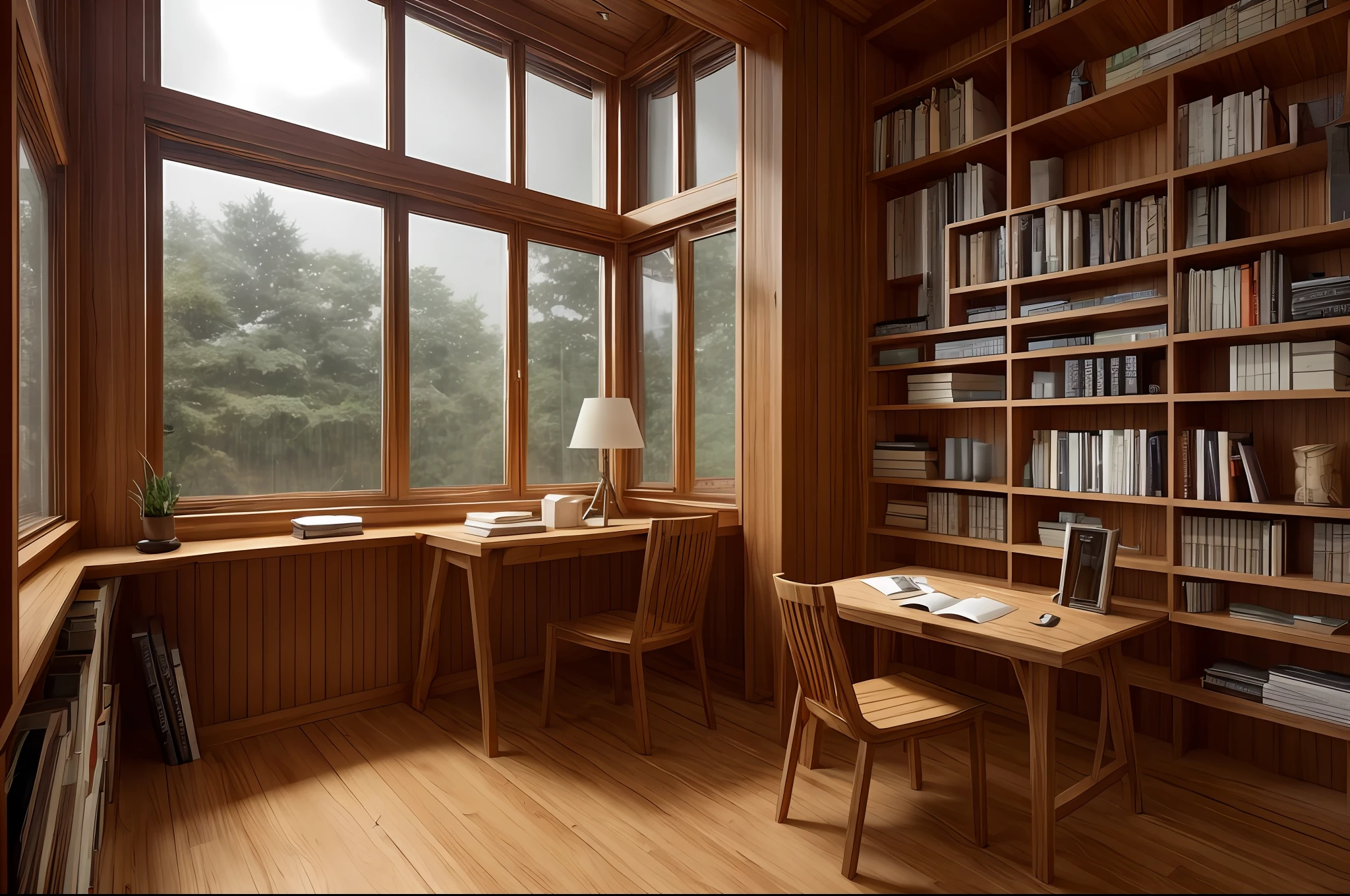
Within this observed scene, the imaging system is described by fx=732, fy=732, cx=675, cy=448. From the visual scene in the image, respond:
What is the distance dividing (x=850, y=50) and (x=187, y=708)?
3.75 m

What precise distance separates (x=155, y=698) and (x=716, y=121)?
340cm

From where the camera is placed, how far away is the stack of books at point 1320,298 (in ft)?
6.99

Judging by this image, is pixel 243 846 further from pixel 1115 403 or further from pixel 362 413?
pixel 1115 403

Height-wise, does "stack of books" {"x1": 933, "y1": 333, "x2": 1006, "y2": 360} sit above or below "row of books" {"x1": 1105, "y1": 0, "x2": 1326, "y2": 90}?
below

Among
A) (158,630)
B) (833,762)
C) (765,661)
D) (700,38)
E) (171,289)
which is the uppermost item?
(700,38)

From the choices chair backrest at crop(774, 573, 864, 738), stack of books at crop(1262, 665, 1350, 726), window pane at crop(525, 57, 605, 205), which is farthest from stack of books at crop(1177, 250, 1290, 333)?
window pane at crop(525, 57, 605, 205)

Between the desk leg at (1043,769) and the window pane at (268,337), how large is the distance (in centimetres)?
272

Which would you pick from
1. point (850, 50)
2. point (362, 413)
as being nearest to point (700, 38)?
point (850, 50)

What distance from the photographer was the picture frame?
2.29m

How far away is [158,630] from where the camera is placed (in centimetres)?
254

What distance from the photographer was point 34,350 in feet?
7.09

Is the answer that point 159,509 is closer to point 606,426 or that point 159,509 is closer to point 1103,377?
point 606,426

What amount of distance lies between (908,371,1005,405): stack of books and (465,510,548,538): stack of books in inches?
68.1

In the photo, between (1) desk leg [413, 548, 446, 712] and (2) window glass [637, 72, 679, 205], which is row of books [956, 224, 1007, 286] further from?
(1) desk leg [413, 548, 446, 712]
